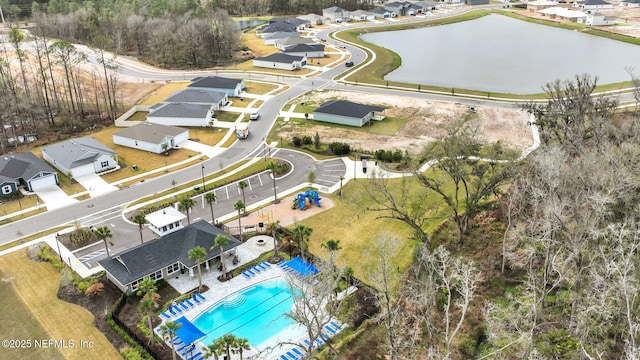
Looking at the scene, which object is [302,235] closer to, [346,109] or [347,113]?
[347,113]

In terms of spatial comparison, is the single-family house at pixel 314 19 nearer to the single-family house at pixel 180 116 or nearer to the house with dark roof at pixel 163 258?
the single-family house at pixel 180 116

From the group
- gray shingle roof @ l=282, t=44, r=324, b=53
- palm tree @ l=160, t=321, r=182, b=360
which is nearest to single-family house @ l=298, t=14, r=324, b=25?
gray shingle roof @ l=282, t=44, r=324, b=53

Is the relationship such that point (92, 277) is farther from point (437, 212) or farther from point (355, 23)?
point (355, 23)

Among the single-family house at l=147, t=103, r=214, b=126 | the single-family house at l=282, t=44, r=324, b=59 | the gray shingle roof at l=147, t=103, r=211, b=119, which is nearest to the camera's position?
the single-family house at l=147, t=103, r=214, b=126

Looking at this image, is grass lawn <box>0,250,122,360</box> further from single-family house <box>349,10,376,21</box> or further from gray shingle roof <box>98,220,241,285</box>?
single-family house <box>349,10,376,21</box>

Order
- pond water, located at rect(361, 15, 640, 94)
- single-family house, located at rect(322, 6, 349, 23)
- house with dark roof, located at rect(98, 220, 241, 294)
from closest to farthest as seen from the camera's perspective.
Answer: house with dark roof, located at rect(98, 220, 241, 294)
pond water, located at rect(361, 15, 640, 94)
single-family house, located at rect(322, 6, 349, 23)

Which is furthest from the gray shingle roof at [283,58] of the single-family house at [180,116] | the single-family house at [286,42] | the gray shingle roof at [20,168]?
the gray shingle roof at [20,168]

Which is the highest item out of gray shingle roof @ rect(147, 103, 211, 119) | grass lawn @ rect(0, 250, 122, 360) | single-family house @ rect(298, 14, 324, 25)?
single-family house @ rect(298, 14, 324, 25)

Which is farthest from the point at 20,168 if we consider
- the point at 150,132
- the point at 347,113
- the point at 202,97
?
the point at 347,113
